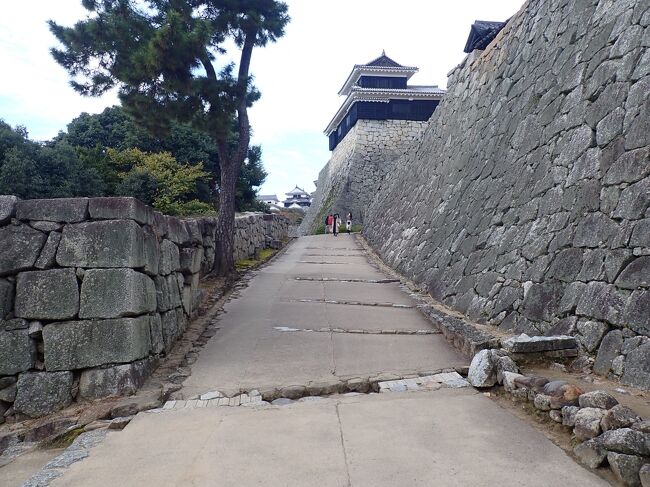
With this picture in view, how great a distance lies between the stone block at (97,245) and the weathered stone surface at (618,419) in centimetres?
430

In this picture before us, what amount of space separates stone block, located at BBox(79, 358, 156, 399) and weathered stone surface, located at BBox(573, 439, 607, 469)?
388 cm

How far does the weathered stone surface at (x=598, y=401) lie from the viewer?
10.2 ft

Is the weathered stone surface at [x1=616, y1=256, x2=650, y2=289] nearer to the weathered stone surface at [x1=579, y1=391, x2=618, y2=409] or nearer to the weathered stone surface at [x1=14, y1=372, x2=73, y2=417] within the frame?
the weathered stone surface at [x1=579, y1=391, x2=618, y2=409]

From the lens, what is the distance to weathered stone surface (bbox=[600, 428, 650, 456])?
2.63 meters

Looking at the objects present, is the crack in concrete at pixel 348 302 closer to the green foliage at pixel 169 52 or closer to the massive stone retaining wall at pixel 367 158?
the green foliage at pixel 169 52

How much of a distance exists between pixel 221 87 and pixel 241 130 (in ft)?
4.20

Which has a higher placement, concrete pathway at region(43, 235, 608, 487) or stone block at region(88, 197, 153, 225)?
stone block at region(88, 197, 153, 225)

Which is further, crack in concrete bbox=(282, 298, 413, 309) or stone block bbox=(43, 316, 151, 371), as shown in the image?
crack in concrete bbox=(282, 298, 413, 309)

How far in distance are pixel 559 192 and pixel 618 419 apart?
3.69 metres

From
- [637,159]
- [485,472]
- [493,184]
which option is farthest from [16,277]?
[493,184]

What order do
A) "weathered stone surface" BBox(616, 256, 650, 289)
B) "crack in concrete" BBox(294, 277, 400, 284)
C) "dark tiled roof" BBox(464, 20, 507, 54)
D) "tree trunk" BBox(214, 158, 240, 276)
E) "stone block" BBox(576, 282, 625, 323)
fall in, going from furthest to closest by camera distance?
"dark tiled roof" BBox(464, 20, 507, 54) < "crack in concrete" BBox(294, 277, 400, 284) < "tree trunk" BBox(214, 158, 240, 276) < "stone block" BBox(576, 282, 625, 323) < "weathered stone surface" BBox(616, 256, 650, 289)

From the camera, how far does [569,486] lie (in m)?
2.67

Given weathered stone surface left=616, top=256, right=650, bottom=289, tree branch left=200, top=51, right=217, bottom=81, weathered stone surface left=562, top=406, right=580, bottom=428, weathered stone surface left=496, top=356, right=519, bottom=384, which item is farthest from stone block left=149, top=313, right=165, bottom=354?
tree branch left=200, top=51, right=217, bottom=81

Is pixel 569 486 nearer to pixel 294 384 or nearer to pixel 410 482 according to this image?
pixel 410 482
